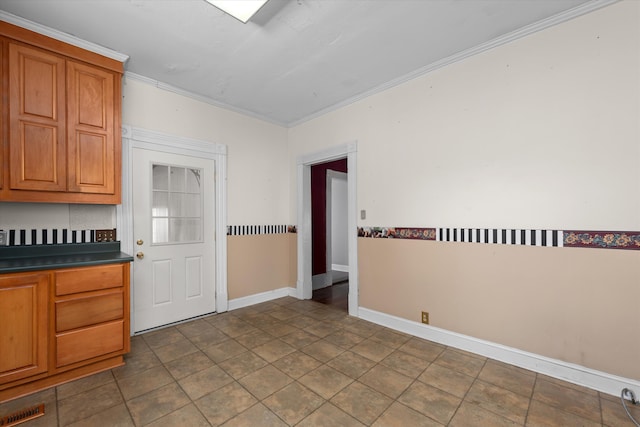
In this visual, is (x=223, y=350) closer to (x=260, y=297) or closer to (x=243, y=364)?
(x=243, y=364)

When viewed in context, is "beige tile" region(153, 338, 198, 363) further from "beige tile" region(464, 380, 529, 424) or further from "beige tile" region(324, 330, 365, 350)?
"beige tile" region(464, 380, 529, 424)

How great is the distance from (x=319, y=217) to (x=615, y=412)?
3848mm

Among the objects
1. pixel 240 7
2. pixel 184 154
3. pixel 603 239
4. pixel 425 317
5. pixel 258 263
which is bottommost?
pixel 425 317

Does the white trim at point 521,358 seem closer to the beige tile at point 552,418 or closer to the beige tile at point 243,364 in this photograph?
the beige tile at point 552,418

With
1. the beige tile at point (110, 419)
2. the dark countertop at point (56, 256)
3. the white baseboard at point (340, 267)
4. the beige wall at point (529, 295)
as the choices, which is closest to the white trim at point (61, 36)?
the dark countertop at point (56, 256)

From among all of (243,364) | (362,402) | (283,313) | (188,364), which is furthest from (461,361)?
(188,364)

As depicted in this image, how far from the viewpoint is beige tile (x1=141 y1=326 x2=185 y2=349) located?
268 cm

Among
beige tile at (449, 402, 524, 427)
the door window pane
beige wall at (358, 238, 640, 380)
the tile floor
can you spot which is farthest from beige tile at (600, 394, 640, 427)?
the door window pane

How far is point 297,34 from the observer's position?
2270mm

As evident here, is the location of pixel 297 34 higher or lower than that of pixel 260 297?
higher

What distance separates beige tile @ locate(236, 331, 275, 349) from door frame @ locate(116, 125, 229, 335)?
33.4 inches

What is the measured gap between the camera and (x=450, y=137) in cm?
264

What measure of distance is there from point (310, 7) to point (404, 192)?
1878mm

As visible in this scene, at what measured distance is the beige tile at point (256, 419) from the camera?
5.32 ft
